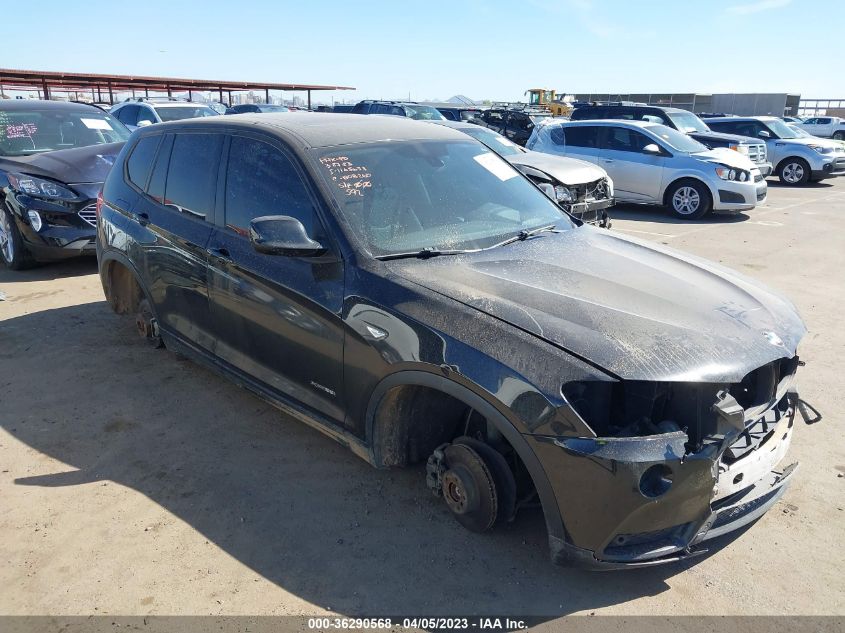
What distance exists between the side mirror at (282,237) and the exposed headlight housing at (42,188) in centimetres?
496

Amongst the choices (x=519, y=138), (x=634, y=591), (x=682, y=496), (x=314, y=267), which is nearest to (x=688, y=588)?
(x=634, y=591)

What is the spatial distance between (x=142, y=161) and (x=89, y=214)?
9.45 ft

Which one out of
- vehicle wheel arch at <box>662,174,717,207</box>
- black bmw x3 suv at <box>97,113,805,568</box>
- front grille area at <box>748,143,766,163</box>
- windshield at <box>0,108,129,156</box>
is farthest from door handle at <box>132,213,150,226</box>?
front grille area at <box>748,143,766,163</box>

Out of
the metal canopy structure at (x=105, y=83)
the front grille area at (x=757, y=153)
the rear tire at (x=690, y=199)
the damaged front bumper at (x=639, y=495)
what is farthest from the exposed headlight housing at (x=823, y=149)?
the metal canopy structure at (x=105, y=83)

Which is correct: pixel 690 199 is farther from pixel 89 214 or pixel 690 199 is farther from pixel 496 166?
pixel 89 214

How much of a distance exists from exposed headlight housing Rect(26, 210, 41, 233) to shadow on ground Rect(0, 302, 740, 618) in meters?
2.26

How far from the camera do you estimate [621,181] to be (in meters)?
12.3

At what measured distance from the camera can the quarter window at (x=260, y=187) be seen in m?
3.33

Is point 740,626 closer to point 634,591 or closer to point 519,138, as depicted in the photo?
point 634,591

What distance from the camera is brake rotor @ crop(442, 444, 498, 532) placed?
112 inches

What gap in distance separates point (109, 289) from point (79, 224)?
239 centimetres

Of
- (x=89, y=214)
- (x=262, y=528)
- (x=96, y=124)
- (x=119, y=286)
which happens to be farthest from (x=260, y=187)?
(x=96, y=124)

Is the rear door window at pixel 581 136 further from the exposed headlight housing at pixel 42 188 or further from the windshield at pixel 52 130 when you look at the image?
the exposed headlight housing at pixel 42 188

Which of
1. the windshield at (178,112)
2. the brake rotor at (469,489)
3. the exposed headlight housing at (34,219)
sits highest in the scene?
the windshield at (178,112)
